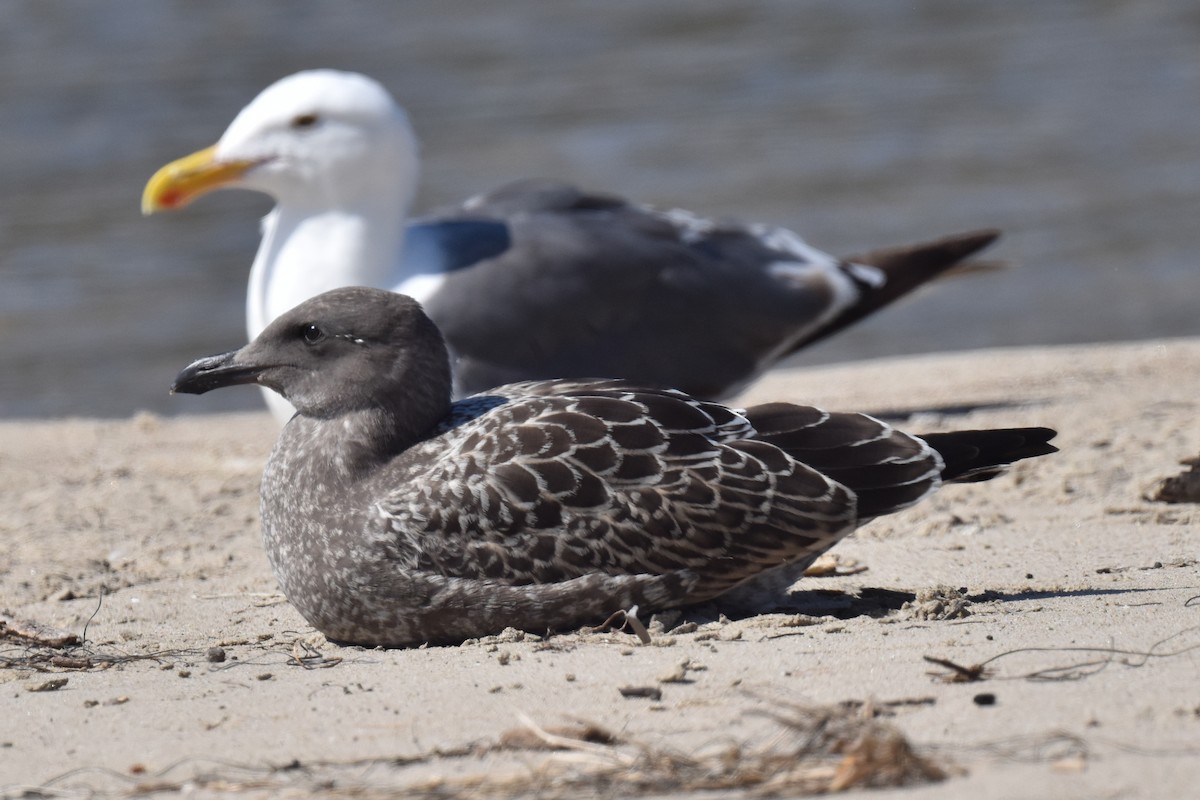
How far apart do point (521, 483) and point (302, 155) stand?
11.4ft

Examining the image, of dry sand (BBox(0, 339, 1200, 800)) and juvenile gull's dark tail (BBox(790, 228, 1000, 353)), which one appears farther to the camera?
juvenile gull's dark tail (BBox(790, 228, 1000, 353))

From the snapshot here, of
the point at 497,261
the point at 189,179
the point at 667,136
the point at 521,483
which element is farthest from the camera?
the point at 667,136

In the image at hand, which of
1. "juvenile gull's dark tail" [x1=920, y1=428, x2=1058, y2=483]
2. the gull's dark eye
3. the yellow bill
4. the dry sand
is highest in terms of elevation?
the yellow bill

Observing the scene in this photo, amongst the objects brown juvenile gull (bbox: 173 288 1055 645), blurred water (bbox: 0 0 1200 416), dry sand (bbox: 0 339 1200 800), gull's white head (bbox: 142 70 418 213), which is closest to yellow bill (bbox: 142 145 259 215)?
gull's white head (bbox: 142 70 418 213)

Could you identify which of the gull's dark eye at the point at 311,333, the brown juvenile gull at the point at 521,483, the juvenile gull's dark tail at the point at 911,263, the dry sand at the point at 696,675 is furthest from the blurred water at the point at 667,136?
the brown juvenile gull at the point at 521,483

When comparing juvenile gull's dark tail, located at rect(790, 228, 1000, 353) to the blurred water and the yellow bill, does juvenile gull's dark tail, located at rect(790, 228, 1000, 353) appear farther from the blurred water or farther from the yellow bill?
the yellow bill

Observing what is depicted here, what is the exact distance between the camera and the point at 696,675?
3.85 meters

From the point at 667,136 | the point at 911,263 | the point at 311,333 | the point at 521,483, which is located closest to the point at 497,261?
the point at 911,263

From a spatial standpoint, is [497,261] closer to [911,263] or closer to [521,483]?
[911,263]

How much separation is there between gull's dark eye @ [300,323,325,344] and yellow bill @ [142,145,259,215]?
286 cm

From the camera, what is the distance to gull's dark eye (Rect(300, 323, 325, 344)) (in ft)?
15.6

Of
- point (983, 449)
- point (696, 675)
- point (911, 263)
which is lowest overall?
point (696, 675)

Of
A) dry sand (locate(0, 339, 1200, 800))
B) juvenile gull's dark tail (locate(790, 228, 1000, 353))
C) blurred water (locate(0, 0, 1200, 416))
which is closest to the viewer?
dry sand (locate(0, 339, 1200, 800))

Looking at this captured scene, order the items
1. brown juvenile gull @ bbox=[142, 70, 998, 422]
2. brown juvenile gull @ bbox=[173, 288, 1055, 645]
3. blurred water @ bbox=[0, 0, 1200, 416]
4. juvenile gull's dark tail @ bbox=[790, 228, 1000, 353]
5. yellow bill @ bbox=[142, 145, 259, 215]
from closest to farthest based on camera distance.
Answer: brown juvenile gull @ bbox=[173, 288, 1055, 645], brown juvenile gull @ bbox=[142, 70, 998, 422], yellow bill @ bbox=[142, 145, 259, 215], juvenile gull's dark tail @ bbox=[790, 228, 1000, 353], blurred water @ bbox=[0, 0, 1200, 416]
